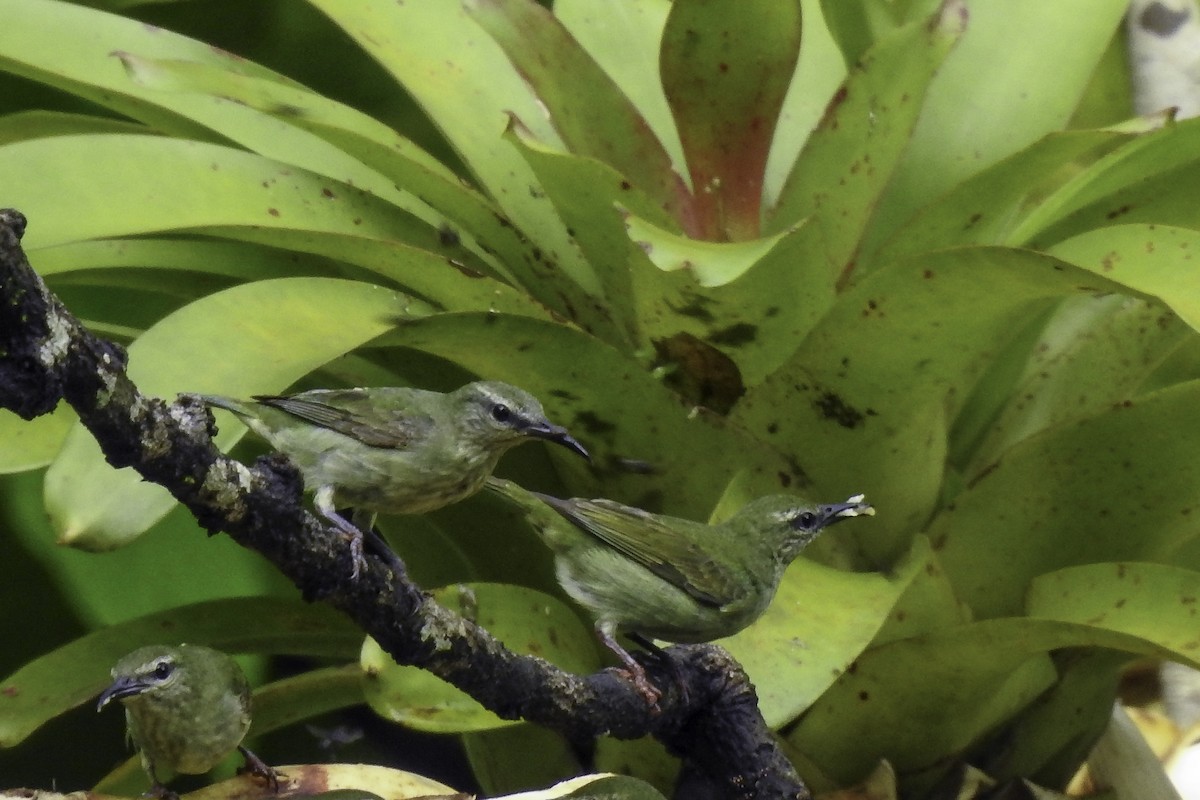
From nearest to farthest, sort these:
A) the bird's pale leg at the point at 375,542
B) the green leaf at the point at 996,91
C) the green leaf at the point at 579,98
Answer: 1. the bird's pale leg at the point at 375,542
2. the green leaf at the point at 579,98
3. the green leaf at the point at 996,91

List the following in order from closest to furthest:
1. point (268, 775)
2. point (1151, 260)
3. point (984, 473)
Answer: point (268, 775)
point (1151, 260)
point (984, 473)

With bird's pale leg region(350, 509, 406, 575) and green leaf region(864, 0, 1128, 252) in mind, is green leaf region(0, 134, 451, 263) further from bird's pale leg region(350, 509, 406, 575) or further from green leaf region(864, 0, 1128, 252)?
green leaf region(864, 0, 1128, 252)

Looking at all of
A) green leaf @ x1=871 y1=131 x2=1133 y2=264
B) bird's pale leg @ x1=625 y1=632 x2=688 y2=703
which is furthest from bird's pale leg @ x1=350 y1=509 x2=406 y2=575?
green leaf @ x1=871 y1=131 x2=1133 y2=264

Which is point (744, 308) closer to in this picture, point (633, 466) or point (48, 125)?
point (633, 466)

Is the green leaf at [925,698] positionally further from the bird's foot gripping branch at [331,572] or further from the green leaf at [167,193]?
Answer: the green leaf at [167,193]

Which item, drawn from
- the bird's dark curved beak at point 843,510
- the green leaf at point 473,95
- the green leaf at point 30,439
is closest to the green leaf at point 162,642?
the green leaf at point 30,439

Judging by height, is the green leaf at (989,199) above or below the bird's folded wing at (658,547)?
above

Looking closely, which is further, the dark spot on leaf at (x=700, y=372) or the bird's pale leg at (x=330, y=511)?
the dark spot on leaf at (x=700, y=372)

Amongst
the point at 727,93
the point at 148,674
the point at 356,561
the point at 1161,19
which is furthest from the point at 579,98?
the point at 1161,19
